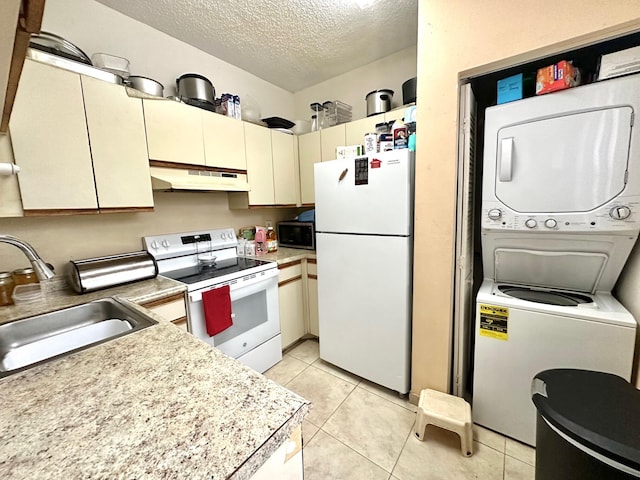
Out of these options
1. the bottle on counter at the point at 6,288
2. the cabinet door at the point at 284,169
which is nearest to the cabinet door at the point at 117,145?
the bottle on counter at the point at 6,288

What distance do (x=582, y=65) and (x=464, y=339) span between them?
5.50ft

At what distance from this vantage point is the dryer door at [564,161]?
1128 millimetres

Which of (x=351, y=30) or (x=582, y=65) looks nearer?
(x=582, y=65)

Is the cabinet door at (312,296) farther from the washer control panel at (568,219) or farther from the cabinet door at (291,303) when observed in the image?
the washer control panel at (568,219)

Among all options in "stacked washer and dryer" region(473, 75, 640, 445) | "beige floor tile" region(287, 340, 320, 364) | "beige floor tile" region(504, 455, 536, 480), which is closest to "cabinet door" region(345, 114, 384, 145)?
"stacked washer and dryer" region(473, 75, 640, 445)

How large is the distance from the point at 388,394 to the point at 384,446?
421 mm

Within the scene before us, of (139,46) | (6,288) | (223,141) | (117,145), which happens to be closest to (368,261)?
(223,141)

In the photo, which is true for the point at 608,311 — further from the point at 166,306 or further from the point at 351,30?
the point at 351,30

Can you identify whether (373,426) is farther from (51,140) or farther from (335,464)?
(51,140)

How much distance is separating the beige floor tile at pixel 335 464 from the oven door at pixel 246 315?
783 mm

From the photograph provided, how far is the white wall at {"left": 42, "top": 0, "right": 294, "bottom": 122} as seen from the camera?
5.18 ft

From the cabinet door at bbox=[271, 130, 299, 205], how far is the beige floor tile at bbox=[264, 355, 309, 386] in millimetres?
1445

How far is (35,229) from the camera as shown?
1498 millimetres

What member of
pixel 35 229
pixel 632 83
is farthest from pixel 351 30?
pixel 35 229
